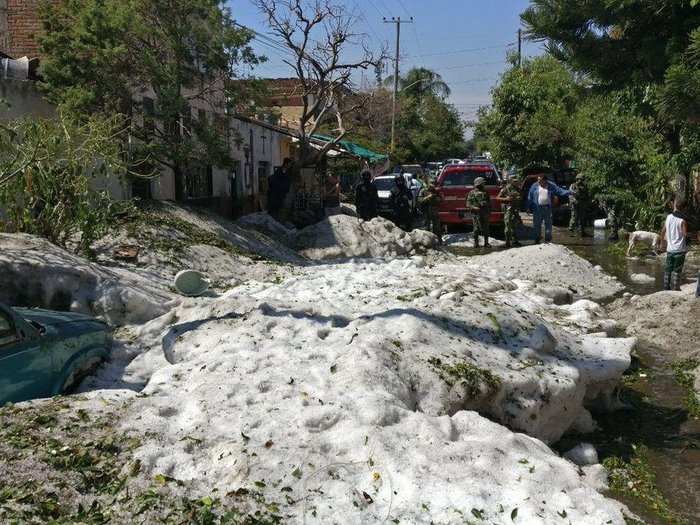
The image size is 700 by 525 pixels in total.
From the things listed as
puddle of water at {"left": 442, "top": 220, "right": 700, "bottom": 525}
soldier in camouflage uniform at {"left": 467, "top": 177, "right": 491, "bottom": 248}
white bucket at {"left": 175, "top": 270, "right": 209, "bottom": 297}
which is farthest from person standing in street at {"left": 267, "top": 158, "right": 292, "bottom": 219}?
puddle of water at {"left": 442, "top": 220, "right": 700, "bottom": 525}

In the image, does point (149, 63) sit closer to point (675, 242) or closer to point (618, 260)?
point (675, 242)

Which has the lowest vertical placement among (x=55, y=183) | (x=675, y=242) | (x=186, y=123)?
(x=675, y=242)

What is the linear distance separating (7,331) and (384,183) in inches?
824

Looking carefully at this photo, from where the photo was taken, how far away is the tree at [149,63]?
45.3 ft

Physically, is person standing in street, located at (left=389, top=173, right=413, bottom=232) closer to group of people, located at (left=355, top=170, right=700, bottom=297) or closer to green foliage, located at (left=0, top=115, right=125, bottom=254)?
group of people, located at (left=355, top=170, right=700, bottom=297)

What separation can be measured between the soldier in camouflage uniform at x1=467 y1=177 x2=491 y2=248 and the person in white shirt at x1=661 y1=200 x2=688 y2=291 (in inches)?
260

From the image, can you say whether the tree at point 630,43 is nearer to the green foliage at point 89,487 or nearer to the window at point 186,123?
the green foliage at point 89,487

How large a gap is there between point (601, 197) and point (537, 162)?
1125 centimetres

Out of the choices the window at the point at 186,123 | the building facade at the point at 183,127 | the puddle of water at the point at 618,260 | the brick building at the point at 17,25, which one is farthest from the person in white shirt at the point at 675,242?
the brick building at the point at 17,25

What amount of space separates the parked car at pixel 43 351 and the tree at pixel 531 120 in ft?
81.6

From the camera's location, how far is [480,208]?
57.8ft

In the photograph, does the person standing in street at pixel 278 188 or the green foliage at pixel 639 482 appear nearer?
the green foliage at pixel 639 482

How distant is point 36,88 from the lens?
13.5 m

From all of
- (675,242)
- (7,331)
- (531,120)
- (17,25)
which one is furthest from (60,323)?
(531,120)
